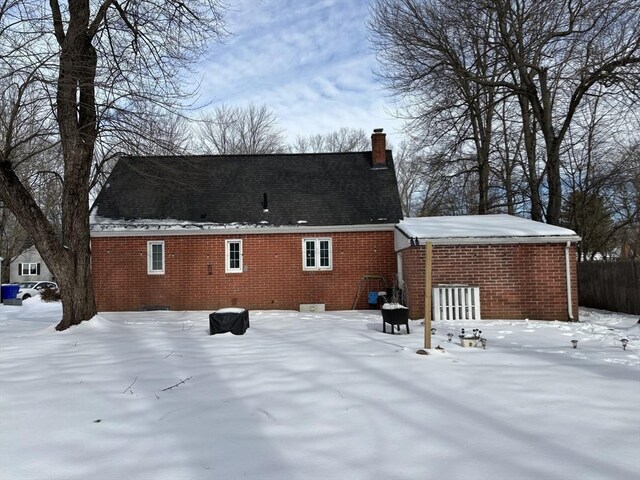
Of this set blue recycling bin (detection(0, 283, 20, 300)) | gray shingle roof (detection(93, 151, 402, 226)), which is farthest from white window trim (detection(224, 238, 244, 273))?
blue recycling bin (detection(0, 283, 20, 300))

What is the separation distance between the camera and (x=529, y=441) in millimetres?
3887

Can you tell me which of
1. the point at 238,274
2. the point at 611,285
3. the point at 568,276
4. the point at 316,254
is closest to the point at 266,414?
the point at 568,276

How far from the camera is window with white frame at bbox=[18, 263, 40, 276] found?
54.2 m

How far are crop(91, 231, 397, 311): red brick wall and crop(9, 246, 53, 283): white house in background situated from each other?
4517cm

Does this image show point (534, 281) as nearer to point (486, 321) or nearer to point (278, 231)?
point (486, 321)

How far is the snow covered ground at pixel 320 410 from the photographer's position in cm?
349

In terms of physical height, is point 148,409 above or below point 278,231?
below

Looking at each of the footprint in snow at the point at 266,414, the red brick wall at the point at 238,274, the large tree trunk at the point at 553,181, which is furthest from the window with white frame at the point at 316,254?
the footprint in snow at the point at 266,414

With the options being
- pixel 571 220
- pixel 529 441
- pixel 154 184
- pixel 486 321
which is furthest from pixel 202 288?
pixel 571 220

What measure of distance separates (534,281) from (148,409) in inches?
406

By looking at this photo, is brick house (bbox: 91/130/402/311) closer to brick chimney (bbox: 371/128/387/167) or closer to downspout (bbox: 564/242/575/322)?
brick chimney (bbox: 371/128/387/167)

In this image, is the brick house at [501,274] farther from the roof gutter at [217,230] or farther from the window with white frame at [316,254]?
the window with white frame at [316,254]

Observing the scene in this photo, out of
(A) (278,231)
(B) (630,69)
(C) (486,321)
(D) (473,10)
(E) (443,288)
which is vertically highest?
(D) (473,10)

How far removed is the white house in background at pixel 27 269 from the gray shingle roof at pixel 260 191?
44.3m
